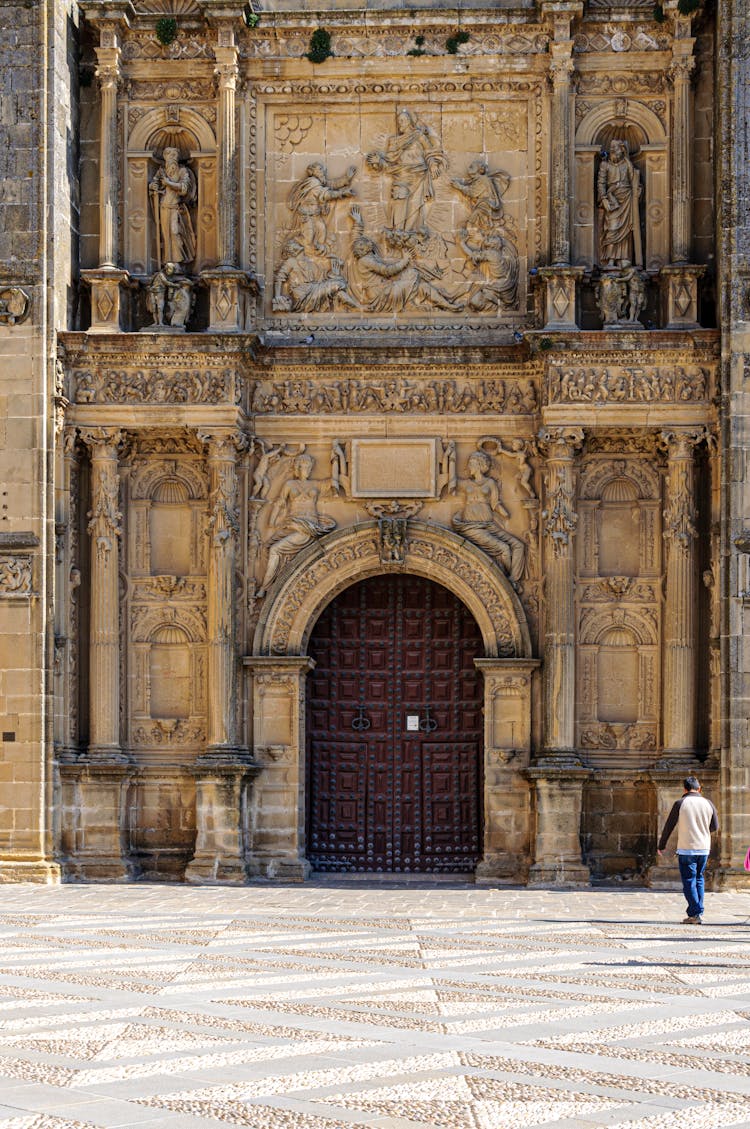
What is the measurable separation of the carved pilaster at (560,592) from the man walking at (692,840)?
3648 mm

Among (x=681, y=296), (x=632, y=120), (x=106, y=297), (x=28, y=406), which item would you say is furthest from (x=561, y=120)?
(x=28, y=406)

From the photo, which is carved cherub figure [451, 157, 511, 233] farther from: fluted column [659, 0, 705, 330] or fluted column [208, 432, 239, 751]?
fluted column [208, 432, 239, 751]

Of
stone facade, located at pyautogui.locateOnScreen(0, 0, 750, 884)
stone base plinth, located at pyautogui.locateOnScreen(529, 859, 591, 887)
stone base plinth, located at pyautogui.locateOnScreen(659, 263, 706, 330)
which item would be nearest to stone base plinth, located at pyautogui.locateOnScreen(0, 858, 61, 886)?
stone facade, located at pyautogui.locateOnScreen(0, 0, 750, 884)

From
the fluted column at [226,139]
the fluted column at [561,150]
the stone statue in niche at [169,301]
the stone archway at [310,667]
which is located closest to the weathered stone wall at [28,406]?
the stone statue in niche at [169,301]

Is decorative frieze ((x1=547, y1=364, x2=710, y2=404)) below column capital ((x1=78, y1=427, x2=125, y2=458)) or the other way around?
the other way around

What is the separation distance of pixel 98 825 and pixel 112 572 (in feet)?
10.1

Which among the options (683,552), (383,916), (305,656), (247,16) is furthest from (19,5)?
(383,916)

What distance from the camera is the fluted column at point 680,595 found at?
22.7 meters

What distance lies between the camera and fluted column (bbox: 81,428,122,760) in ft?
75.8

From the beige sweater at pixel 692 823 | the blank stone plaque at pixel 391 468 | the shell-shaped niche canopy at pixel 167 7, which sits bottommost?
the beige sweater at pixel 692 823

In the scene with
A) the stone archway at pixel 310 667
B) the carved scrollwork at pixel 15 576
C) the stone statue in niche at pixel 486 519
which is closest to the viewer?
the carved scrollwork at pixel 15 576

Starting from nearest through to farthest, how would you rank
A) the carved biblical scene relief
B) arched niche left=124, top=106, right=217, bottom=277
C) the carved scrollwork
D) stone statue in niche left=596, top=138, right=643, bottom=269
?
the carved scrollwork < stone statue in niche left=596, top=138, right=643, bottom=269 < the carved biblical scene relief < arched niche left=124, top=106, right=217, bottom=277

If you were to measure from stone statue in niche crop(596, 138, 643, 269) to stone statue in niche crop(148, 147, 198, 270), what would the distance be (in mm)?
5174

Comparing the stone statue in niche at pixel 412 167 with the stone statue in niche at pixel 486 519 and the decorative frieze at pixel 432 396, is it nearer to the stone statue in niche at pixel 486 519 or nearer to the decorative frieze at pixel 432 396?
the decorative frieze at pixel 432 396
